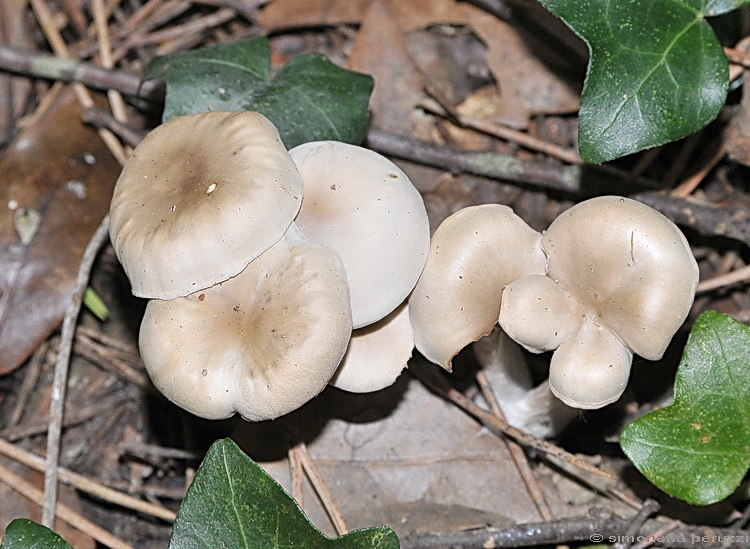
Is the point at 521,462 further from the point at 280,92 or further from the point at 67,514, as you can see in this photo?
the point at 67,514

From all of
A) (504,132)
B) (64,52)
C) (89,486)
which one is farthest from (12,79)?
(504,132)

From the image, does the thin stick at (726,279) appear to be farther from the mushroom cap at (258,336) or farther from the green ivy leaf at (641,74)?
the mushroom cap at (258,336)

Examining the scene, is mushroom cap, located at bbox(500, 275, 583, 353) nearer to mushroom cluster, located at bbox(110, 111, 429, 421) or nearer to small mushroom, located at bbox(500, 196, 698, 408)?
small mushroom, located at bbox(500, 196, 698, 408)

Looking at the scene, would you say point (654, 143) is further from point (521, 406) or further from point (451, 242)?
point (521, 406)

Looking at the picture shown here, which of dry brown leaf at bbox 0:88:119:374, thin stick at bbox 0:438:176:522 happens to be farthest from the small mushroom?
dry brown leaf at bbox 0:88:119:374

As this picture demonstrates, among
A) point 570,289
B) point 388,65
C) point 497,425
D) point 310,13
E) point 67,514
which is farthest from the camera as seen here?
point 310,13
